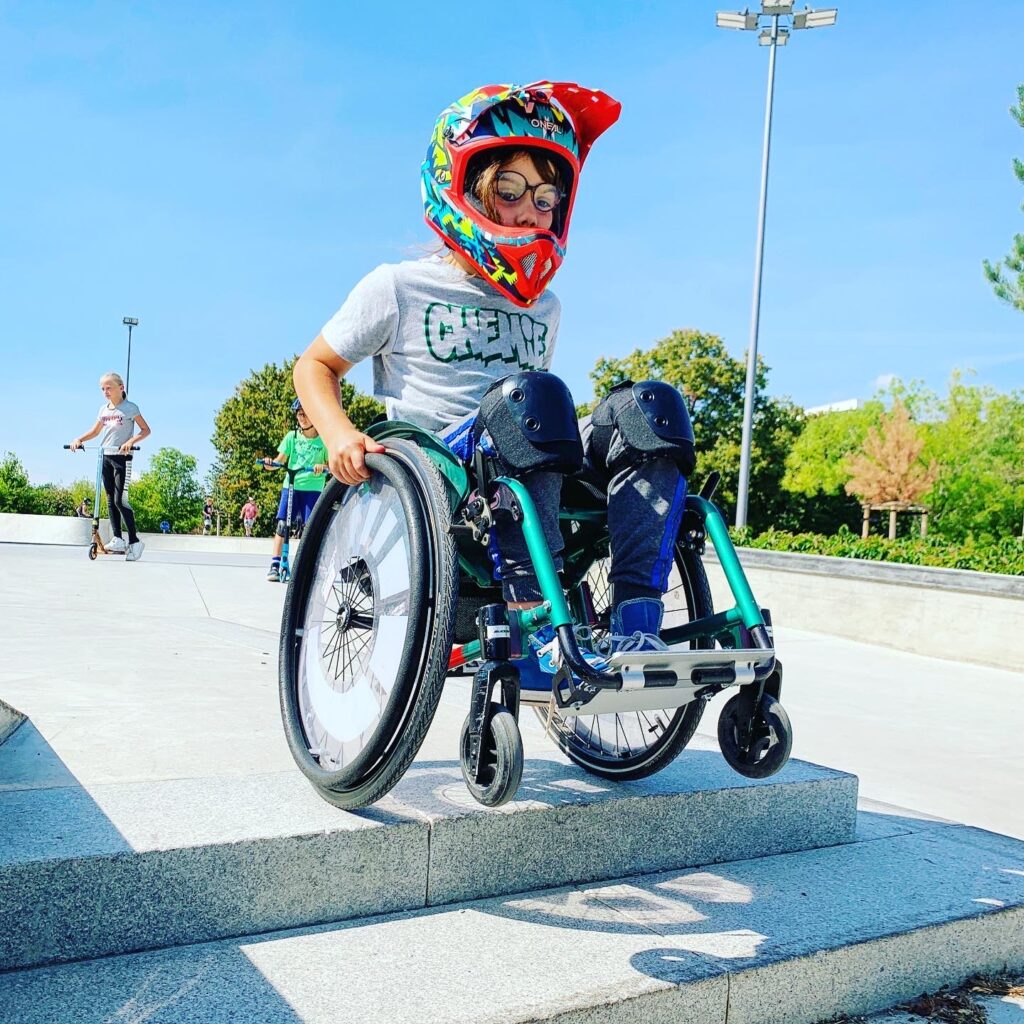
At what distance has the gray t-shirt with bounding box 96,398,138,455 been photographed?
32.5 ft

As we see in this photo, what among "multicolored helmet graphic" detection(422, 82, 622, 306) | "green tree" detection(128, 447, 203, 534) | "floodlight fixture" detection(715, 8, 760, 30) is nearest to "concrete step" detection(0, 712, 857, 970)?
"multicolored helmet graphic" detection(422, 82, 622, 306)

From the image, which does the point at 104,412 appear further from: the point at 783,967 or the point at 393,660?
the point at 783,967

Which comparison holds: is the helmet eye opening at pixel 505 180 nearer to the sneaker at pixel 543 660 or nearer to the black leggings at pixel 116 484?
the sneaker at pixel 543 660

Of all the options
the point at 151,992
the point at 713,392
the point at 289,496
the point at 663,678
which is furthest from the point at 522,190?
the point at 713,392

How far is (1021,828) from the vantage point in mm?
3279

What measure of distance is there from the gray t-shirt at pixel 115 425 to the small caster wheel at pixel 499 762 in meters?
9.20

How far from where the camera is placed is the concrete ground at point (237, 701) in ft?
8.78

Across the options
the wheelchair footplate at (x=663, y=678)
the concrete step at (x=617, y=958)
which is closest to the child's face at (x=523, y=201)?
the wheelchair footplate at (x=663, y=678)

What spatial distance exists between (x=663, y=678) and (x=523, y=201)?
1.31m

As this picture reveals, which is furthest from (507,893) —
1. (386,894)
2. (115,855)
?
(115,855)

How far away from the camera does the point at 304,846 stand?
190 cm

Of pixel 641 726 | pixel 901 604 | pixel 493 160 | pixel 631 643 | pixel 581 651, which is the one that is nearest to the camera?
pixel 581 651

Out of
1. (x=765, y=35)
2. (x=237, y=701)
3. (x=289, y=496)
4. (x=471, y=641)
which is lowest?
(x=237, y=701)

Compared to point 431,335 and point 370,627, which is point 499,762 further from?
point 431,335
